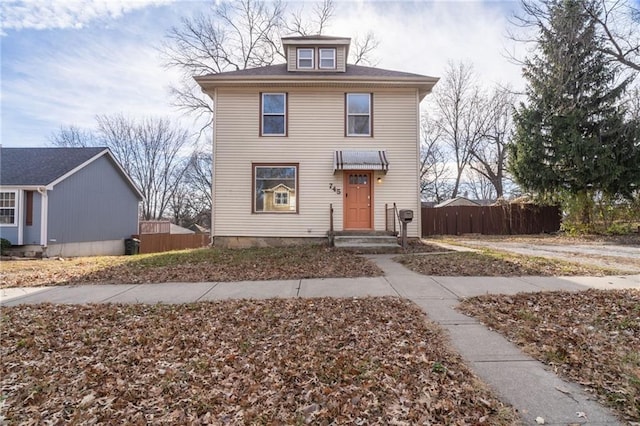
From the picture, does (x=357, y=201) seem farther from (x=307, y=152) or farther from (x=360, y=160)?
(x=307, y=152)

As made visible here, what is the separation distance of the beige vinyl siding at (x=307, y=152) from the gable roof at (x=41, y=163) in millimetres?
9171

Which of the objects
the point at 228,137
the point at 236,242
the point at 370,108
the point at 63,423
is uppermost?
the point at 370,108

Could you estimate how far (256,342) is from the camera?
11.1 ft

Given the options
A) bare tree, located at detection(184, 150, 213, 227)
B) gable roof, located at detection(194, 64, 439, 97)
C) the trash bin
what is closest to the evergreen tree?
gable roof, located at detection(194, 64, 439, 97)

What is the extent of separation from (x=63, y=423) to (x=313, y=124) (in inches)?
415

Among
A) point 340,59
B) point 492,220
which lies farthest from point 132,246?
point 492,220

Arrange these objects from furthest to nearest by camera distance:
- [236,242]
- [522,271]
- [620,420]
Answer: [236,242]
[522,271]
[620,420]

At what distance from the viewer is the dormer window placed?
40.3 ft

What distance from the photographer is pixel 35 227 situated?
14.0 m

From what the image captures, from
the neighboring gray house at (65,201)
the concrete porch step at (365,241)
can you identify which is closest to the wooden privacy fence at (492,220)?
the concrete porch step at (365,241)

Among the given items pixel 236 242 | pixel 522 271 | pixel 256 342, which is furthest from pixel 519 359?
pixel 236 242

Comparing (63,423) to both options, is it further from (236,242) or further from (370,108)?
(370,108)

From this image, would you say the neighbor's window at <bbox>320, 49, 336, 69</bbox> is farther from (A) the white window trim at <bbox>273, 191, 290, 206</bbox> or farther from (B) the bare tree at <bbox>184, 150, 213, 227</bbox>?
(B) the bare tree at <bbox>184, 150, 213, 227</bbox>

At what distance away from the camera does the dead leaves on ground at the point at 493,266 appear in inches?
259
